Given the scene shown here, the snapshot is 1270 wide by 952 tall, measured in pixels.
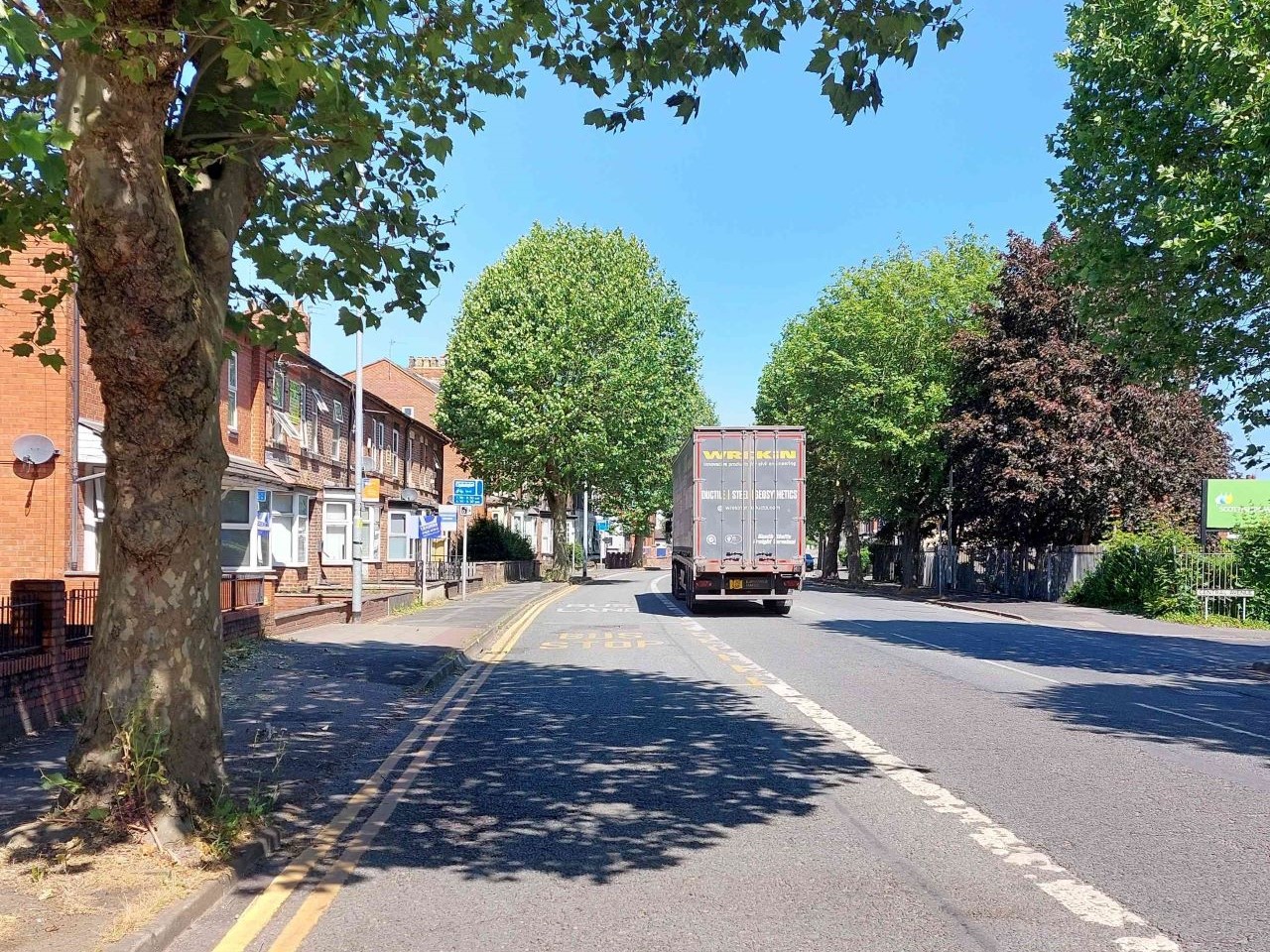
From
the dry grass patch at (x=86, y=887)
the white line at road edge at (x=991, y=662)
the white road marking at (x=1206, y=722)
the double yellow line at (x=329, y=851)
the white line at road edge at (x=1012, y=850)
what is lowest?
the white line at road edge at (x=991, y=662)

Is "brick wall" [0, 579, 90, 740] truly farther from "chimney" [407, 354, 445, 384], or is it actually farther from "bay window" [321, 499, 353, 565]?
"chimney" [407, 354, 445, 384]

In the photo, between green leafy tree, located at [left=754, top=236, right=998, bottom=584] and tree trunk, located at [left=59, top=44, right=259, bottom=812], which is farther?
green leafy tree, located at [left=754, top=236, right=998, bottom=584]

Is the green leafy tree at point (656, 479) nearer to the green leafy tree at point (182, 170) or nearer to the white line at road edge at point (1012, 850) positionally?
the white line at road edge at point (1012, 850)

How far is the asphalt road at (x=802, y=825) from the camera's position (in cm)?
479

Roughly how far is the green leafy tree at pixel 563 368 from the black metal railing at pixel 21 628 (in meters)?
33.3

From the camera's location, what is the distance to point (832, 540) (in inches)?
2542

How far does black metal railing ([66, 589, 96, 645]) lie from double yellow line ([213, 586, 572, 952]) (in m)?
3.51

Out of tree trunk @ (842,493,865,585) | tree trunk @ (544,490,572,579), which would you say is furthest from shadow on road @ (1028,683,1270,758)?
tree trunk @ (842,493,865,585)

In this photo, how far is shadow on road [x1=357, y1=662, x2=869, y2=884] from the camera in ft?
19.6

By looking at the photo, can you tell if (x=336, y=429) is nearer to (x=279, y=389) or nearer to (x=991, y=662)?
(x=279, y=389)

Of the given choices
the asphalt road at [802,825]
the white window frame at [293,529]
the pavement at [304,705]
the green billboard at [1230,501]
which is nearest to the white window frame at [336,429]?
the white window frame at [293,529]

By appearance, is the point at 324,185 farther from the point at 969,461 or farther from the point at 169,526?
the point at 969,461

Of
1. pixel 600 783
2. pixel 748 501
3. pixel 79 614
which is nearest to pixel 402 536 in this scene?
pixel 748 501

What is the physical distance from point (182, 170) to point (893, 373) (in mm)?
39703
